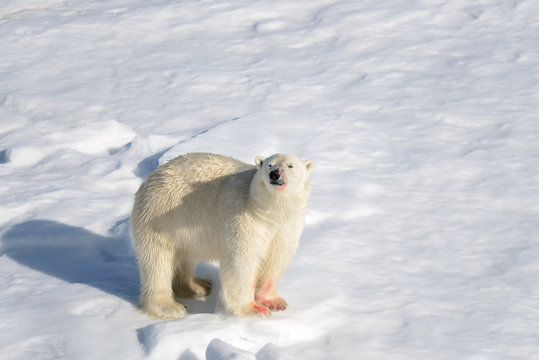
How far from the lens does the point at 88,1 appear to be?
30.9ft

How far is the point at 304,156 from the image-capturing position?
225 inches

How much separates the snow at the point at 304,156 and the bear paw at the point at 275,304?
0.06 m

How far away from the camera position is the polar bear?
142 inches

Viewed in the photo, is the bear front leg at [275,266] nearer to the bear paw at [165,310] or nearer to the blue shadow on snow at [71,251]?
the bear paw at [165,310]

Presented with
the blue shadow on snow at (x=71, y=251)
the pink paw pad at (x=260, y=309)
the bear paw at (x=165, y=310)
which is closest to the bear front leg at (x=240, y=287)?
the pink paw pad at (x=260, y=309)

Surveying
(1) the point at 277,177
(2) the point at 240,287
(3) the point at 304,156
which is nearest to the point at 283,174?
(1) the point at 277,177

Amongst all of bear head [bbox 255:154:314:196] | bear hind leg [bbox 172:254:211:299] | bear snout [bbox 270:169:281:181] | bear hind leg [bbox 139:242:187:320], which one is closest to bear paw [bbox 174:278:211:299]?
bear hind leg [bbox 172:254:211:299]

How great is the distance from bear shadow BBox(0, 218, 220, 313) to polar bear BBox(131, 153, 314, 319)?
306 millimetres

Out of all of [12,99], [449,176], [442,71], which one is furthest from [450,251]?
[12,99]

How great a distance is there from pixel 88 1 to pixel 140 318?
671cm

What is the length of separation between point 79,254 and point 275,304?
1.39 metres

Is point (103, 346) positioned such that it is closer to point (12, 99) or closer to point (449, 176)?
point (449, 176)

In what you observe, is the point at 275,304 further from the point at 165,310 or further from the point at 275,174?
the point at 275,174

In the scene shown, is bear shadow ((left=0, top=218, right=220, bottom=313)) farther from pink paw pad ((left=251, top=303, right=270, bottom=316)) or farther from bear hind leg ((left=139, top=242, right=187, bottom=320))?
pink paw pad ((left=251, top=303, right=270, bottom=316))
